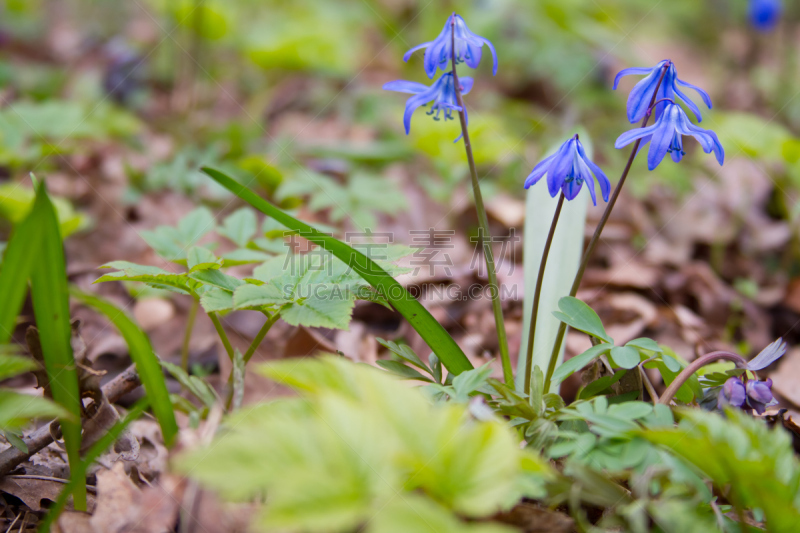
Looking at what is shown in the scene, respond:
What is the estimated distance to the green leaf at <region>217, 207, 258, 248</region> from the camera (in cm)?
131

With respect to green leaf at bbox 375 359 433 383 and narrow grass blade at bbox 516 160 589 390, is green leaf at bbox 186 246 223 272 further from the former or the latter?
narrow grass blade at bbox 516 160 589 390

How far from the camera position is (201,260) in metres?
1.01

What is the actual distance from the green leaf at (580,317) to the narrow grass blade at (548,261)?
0.24 metres

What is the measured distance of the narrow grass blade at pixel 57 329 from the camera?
2.81ft

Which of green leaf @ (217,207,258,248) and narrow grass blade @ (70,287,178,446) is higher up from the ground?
green leaf @ (217,207,258,248)

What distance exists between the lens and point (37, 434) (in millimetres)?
995

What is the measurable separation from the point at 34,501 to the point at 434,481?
32.6 inches

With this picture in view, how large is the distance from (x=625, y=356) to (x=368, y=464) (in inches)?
20.8

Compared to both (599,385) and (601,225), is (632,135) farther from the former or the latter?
(599,385)

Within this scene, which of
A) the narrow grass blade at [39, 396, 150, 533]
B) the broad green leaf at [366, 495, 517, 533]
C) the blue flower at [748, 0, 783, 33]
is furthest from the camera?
the blue flower at [748, 0, 783, 33]

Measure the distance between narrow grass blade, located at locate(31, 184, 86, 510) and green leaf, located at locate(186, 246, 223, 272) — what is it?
205 mm

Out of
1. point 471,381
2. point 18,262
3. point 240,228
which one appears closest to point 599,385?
point 471,381

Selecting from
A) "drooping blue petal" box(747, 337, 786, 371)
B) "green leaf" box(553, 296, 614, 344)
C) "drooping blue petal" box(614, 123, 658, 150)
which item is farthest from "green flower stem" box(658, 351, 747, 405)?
"drooping blue petal" box(614, 123, 658, 150)

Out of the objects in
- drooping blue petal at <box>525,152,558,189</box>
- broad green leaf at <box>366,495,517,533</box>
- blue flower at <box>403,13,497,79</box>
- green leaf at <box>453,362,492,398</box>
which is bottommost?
broad green leaf at <box>366,495,517,533</box>
